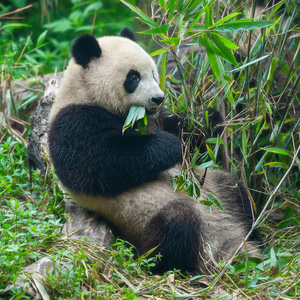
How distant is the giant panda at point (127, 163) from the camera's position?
10.7ft

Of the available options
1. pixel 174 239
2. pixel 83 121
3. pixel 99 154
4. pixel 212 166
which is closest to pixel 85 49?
pixel 83 121

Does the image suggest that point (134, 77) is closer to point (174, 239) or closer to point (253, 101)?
point (253, 101)

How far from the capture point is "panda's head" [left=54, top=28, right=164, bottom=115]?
350 centimetres

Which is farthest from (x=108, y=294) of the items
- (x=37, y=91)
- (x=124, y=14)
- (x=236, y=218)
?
(x=124, y=14)

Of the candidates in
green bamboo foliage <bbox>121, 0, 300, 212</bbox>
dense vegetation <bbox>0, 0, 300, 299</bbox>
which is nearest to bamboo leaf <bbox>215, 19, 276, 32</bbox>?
dense vegetation <bbox>0, 0, 300, 299</bbox>

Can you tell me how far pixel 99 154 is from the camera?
3295 mm

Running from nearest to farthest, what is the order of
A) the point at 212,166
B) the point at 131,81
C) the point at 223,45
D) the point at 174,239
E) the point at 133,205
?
the point at 223,45 < the point at 174,239 < the point at 133,205 < the point at 131,81 < the point at 212,166

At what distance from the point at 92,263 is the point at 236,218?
143 centimetres

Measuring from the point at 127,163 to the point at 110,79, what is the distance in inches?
28.2

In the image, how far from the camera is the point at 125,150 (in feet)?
11.0

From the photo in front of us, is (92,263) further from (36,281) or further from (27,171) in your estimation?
(27,171)

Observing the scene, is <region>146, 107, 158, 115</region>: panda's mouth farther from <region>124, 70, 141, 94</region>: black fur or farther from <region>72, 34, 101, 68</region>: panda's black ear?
<region>72, 34, 101, 68</region>: panda's black ear

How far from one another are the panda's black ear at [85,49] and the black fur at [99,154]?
391 millimetres

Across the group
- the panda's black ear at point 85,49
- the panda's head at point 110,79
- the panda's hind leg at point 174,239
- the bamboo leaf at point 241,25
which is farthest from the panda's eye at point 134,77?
the panda's hind leg at point 174,239
